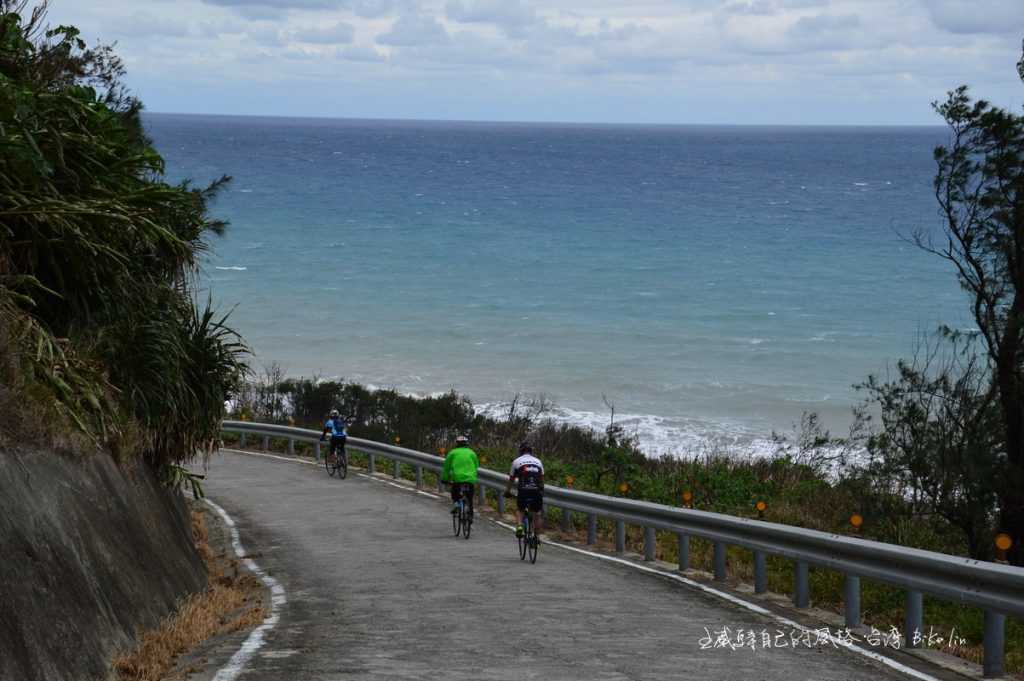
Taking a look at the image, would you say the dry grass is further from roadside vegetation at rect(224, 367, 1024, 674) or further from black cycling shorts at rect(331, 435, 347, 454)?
black cycling shorts at rect(331, 435, 347, 454)

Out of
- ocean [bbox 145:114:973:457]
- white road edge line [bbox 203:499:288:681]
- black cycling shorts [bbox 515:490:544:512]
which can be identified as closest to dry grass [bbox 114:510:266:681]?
white road edge line [bbox 203:499:288:681]

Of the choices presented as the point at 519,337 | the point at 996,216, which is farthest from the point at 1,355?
the point at 519,337

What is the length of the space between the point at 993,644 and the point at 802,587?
10.8 ft

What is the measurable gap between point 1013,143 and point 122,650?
48.6 feet

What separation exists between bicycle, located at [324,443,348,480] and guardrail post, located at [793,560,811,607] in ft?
59.4

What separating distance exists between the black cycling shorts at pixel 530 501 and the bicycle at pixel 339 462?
12808 millimetres

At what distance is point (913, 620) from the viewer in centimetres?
1048

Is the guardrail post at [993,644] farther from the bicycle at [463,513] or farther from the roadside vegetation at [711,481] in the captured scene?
the bicycle at [463,513]

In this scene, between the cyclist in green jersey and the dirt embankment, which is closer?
the dirt embankment

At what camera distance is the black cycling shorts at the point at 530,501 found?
17.3 m

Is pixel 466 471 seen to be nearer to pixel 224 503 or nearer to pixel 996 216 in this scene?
pixel 224 503

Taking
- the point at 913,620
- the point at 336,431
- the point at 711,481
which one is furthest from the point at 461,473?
the point at 913,620

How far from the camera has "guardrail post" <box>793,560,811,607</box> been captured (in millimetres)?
12617

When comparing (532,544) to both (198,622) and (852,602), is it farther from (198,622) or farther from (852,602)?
(198,622)
